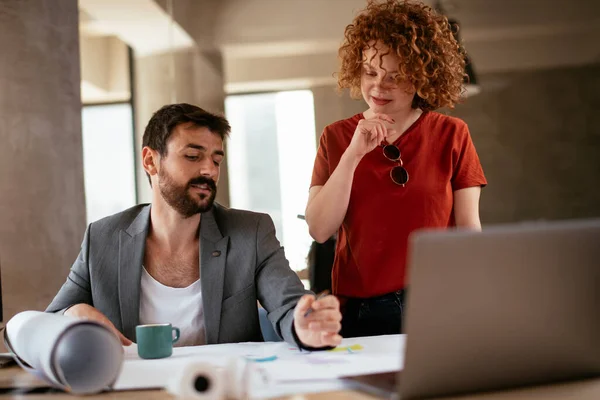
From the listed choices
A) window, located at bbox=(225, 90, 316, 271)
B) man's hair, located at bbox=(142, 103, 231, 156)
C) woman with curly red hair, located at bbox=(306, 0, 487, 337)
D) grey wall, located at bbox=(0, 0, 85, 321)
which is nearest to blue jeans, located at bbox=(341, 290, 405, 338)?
woman with curly red hair, located at bbox=(306, 0, 487, 337)

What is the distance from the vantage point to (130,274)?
2119 mm

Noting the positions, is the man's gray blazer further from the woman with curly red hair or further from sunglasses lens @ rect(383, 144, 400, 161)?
sunglasses lens @ rect(383, 144, 400, 161)

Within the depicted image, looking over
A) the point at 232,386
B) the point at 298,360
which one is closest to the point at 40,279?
the point at 298,360

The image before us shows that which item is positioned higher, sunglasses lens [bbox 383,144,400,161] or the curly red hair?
the curly red hair

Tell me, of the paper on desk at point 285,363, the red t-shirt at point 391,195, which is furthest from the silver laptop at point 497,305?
the red t-shirt at point 391,195

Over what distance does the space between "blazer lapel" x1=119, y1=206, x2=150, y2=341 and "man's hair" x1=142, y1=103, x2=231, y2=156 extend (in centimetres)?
29

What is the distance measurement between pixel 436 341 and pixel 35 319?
84 cm

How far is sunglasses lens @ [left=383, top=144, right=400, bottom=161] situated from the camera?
219cm

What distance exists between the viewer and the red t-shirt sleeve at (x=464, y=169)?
2.20 metres

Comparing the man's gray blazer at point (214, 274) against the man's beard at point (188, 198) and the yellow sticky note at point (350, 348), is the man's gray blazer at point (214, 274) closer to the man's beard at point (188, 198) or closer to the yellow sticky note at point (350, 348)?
the man's beard at point (188, 198)

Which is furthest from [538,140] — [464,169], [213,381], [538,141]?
[213,381]

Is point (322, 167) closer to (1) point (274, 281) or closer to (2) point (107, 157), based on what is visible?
(1) point (274, 281)

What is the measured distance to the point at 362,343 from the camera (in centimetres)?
176

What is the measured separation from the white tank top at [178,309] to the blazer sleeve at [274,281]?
186 millimetres
